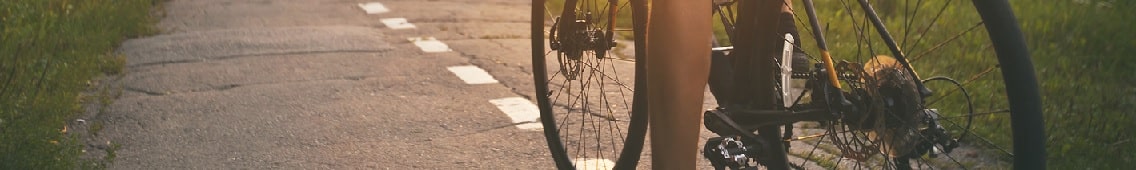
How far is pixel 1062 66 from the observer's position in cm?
714

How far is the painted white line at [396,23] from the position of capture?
10.9 metres

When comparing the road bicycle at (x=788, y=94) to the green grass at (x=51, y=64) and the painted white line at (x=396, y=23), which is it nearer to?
the green grass at (x=51, y=64)

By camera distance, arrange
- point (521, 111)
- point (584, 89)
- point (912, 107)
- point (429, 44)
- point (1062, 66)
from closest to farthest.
Result: point (912, 107)
point (584, 89)
point (521, 111)
point (1062, 66)
point (429, 44)

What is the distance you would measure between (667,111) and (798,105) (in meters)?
0.35

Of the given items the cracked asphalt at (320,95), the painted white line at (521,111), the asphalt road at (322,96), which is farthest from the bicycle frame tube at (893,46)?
the painted white line at (521,111)

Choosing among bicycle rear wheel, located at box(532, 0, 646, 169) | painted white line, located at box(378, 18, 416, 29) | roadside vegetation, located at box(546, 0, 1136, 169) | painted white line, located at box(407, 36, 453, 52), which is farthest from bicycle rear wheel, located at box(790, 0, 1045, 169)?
painted white line, located at box(378, 18, 416, 29)

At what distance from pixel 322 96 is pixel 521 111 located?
3.17ft

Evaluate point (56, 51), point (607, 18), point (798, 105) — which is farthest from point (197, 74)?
point (798, 105)

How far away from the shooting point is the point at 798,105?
140 inches

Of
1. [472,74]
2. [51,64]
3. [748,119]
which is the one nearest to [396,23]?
[472,74]

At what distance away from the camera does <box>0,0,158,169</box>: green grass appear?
5266 mm

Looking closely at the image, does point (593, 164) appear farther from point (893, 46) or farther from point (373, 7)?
point (373, 7)

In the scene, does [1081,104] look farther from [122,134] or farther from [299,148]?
[122,134]

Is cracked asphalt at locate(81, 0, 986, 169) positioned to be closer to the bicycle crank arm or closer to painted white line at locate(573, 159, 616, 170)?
painted white line at locate(573, 159, 616, 170)
